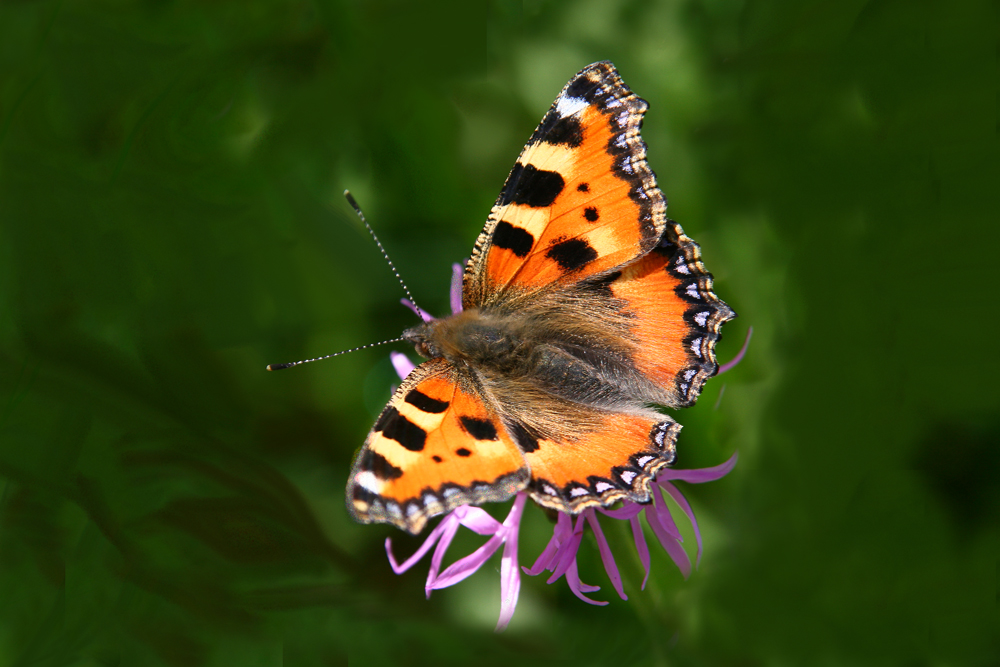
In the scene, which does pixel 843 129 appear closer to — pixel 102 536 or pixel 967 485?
pixel 967 485

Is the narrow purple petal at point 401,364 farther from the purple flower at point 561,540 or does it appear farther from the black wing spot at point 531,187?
the black wing spot at point 531,187

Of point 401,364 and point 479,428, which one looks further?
point 401,364

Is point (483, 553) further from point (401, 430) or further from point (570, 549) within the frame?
point (401, 430)

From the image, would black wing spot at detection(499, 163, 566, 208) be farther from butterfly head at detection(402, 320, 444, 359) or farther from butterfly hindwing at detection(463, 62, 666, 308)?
butterfly head at detection(402, 320, 444, 359)

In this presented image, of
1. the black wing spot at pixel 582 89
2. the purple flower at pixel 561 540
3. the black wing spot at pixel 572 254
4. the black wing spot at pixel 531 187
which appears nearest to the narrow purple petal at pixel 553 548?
the purple flower at pixel 561 540

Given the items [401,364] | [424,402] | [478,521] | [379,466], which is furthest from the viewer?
[401,364]

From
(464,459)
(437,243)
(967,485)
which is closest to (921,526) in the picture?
(967,485)

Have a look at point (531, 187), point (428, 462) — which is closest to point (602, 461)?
point (428, 462)
